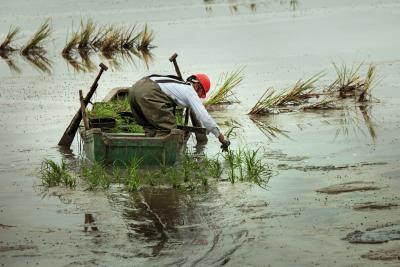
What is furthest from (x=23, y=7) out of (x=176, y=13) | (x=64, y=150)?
(x=64, y=150)

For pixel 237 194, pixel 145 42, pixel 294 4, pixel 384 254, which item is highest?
pixel 294 4

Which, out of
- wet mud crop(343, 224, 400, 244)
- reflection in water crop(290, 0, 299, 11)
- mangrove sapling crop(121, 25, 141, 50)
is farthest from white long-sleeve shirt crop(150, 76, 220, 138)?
reflection in water crop(290, 0, 299, 11)

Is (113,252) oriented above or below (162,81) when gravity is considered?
below

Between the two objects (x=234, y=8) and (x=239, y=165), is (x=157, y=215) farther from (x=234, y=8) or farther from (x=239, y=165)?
(x=234, y=8)

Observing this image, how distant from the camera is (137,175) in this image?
11344 mm

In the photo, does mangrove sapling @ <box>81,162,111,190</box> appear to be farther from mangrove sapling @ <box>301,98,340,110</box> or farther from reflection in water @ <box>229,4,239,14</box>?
reflection in water @ <box>229,4,239,14</box>

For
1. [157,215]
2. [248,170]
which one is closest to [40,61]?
[248,170]

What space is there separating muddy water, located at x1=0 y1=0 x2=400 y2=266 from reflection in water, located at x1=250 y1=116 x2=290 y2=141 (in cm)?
12

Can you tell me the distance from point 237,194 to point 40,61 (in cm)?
1757

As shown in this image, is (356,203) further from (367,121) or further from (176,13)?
(176,13)

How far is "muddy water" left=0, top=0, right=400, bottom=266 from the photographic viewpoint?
8531 millimetres

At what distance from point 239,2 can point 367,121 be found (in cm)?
3108

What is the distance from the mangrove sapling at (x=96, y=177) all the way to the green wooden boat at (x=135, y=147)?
0.63 feet

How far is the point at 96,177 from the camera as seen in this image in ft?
37.1
